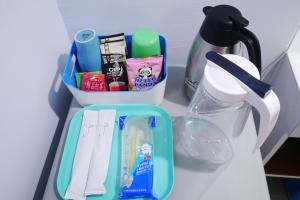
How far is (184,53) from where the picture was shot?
Result: 78 centimetres

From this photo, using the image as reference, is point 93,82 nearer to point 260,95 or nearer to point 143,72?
point 143,72

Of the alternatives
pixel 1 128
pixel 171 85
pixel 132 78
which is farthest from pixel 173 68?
pixel 1 128

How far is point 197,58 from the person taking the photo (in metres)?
0.57

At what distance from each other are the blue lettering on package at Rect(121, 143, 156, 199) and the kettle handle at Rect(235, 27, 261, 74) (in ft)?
0.97

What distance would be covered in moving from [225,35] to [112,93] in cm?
28

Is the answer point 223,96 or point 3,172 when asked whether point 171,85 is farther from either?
point 3,172

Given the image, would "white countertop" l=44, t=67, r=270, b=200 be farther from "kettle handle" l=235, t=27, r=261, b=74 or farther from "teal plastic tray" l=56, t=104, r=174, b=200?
"kettle handle" l=235, t=27, r=261, b=74

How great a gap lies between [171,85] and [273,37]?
33 cm

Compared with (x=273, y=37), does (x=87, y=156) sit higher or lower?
lower

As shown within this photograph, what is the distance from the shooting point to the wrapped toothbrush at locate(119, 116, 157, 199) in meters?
0.48

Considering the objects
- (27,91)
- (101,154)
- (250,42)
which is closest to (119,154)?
(101,154)

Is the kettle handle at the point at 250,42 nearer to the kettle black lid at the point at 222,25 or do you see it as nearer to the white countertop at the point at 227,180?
the kettle black lid at the point at 222,25

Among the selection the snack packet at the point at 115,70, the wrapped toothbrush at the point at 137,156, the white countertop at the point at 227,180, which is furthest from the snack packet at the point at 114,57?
the white countertop at the point at 227,180

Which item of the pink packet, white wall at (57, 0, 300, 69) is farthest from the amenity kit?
white wall at (57, 0, 300, 69)
